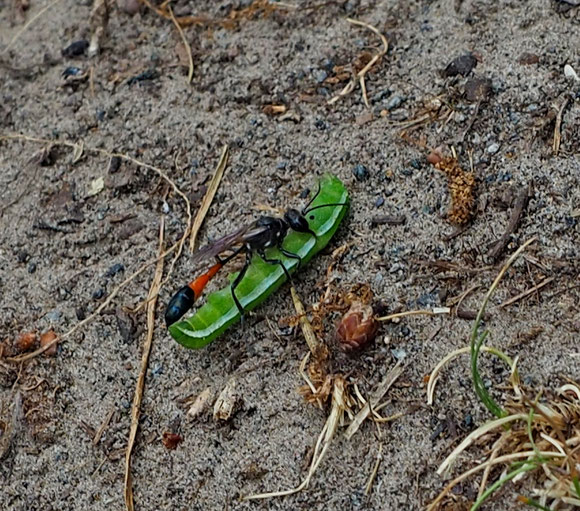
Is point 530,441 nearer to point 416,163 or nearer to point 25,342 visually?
point 416,163

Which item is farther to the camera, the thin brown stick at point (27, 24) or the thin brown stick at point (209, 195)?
the thin brown stick at point (27, 24)

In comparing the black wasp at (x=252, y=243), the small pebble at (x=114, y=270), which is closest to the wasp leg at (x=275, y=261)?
the black wasp at (x=252, y=243)

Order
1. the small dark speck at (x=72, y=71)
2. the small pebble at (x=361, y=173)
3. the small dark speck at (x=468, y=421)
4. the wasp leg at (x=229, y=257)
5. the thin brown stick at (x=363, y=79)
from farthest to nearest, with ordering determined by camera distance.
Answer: the small dark speck at (x=72, y=71) → the thin brown stick at (x=363, y=79) → the small pebble at (x=361, y=173) → the wasp leg at (x=229, y=257) → the small dark speck at (x=468, y=421)

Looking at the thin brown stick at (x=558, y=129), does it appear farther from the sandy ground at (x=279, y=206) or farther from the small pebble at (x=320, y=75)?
the small pebble at (x=320, y=75)

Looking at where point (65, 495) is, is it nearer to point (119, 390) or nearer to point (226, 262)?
point (119, 390)

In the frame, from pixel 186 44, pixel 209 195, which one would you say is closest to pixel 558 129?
pixel 209 195

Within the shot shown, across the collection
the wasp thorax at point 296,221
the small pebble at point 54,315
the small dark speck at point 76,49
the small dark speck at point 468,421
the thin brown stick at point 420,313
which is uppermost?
the small dark speck at point 76,49

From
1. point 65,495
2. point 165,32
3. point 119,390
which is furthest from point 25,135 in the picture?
point 65,495

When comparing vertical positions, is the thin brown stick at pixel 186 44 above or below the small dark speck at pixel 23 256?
above
